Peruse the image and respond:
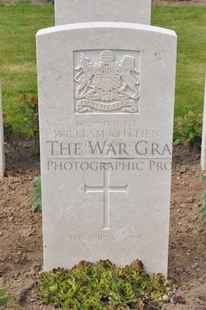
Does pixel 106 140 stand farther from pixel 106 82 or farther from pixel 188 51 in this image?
pixel 188 51

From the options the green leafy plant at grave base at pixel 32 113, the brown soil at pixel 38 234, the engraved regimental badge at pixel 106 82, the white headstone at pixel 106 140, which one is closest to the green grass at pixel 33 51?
the green leafy plant at grave base at pixel 32 113

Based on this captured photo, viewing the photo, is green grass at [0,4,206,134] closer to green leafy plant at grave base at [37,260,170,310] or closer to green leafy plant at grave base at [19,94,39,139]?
green leafy plant at grave base at [19,94,39,139]

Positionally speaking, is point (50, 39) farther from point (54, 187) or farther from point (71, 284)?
point (71, 284)

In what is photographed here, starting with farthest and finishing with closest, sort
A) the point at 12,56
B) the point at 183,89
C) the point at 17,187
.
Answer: the point at 12,56, the point at 183,89, the point at 17,187

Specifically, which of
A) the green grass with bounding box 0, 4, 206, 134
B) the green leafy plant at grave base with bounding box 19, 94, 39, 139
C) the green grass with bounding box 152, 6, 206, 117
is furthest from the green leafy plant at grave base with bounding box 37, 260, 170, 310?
the green grass with bounding box 152, 6, 206, 117

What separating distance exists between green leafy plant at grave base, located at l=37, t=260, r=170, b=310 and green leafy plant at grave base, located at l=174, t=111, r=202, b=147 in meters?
2.47

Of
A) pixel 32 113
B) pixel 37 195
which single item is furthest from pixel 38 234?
pixel 32 113

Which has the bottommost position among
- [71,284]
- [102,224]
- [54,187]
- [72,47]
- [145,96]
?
[71,284]

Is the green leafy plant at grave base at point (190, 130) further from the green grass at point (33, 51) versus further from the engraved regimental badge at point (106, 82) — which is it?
the engraved regimental badge at point (106, 82)

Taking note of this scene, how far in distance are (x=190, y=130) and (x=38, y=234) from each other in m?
2.22

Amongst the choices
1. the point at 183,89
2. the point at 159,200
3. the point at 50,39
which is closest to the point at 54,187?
the point at 159,200

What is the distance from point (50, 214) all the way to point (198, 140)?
2746 millimetres

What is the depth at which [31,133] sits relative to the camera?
6.77 meters

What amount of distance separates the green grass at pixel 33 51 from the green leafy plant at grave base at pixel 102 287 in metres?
2.98
